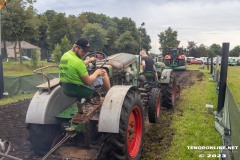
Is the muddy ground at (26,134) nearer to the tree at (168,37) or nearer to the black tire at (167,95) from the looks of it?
the black tire at (167,95)

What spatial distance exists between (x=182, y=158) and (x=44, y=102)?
2.44 metres

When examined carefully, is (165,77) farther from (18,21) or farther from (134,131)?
(18,21)

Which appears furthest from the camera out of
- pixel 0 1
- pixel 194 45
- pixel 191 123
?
pixel 194 45

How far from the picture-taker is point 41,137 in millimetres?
4555

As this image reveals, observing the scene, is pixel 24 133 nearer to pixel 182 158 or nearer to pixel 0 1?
pixel 182 158

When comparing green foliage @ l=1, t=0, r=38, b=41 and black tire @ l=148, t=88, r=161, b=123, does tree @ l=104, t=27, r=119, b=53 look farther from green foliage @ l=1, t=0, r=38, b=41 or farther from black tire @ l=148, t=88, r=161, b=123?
black tire @ l=148, t=88, r=161, b=123

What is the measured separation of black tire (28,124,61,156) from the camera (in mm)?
4527

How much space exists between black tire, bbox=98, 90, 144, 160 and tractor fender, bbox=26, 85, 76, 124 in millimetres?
1008

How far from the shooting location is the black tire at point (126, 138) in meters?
4.09

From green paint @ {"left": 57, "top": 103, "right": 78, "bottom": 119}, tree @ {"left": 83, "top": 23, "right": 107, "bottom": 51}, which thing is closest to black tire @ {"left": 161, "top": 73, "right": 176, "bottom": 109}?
green paint @ {"left": 57, "top": 103, "right": 78, "bottom": 119}

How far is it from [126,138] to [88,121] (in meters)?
0.64

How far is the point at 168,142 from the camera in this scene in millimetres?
5668

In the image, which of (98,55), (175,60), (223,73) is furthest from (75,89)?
(175,60)

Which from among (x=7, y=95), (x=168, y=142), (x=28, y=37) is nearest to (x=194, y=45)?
(x=28, y=37)
